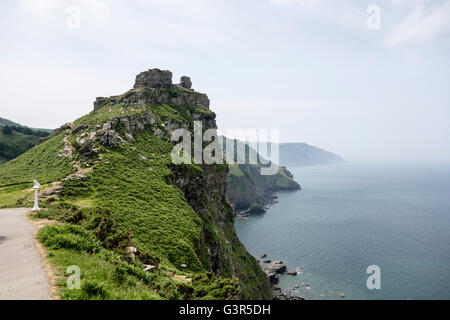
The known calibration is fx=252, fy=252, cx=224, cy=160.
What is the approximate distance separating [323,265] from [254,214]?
95.0 m

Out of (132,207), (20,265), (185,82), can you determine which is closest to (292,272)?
(132,207)

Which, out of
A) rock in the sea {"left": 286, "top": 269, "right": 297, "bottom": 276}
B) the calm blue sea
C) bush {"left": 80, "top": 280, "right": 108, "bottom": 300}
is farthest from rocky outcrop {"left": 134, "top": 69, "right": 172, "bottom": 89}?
the calm blue sea

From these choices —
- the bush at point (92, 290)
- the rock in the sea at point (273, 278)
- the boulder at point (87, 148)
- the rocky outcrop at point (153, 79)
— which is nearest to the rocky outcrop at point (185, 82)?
the rocky outcrop at point (153, 79)

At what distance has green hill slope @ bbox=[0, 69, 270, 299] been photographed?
1560 cm

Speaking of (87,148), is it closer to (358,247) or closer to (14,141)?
(14,141)

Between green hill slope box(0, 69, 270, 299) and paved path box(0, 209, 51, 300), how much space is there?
90 cm

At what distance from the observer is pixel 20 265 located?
13.6 meters

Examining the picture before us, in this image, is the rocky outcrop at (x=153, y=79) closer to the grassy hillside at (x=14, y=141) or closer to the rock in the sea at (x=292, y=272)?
the grassy hillside at (x=14, y=141)

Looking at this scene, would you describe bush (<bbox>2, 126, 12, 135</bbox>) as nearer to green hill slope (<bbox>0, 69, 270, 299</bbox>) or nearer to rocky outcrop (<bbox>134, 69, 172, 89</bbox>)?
green hill slope (<bbox>0, 69, 270, 299</bbox>)

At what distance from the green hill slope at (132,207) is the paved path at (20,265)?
0.90 meters

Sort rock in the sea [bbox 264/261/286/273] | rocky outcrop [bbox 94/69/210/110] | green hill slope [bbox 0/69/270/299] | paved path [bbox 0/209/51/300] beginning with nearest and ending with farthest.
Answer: paved path [bbox 0/209/51/300] → green hill slope [bbox 0/69/270/299] → rocky outcrop [bbox 94/69/210/110] → rock in the sea [bbox 264/261/286/273]

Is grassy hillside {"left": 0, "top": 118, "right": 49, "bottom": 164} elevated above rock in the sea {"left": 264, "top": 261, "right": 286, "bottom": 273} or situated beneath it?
elevated above
